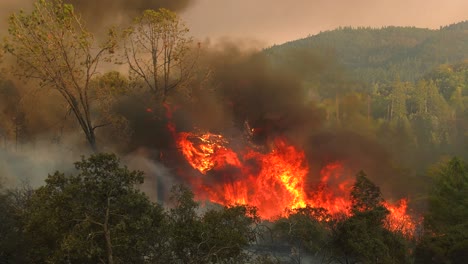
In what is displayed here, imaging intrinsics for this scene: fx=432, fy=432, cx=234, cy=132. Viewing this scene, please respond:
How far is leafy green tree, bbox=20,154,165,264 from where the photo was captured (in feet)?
45.5

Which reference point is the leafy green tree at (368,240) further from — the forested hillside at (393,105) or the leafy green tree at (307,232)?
the forested hillside at (393,105)

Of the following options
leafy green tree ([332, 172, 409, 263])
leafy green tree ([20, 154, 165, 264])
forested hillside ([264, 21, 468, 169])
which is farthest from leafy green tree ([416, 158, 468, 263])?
leafy green tree ([20, 154, 165, 264])

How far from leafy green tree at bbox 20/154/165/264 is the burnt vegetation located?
0.21ft

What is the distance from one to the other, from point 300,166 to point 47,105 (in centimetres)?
2090

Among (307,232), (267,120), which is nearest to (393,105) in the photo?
(267,120)

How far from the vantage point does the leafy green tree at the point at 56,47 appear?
25812 mm

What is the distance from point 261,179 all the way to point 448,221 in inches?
558

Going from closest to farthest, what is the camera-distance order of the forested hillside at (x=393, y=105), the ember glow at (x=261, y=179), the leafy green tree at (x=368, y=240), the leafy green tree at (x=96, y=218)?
the leafy green tree at (x=96, y=218) < the leafy green tree at (x=368, y=240) < the ember glow at (x=261, y=179) < the forested hillside at (x=393, y=105)

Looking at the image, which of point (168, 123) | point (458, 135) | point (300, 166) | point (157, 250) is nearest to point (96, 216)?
point (157, 250)

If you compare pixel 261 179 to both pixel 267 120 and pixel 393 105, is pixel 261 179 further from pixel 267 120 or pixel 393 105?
pixel 393 105

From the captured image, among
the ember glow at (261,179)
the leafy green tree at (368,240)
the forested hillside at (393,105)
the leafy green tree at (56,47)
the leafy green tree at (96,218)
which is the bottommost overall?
the leafy green tree at (368,240)

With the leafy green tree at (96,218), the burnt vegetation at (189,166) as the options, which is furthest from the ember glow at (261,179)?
the leafy green tree at (96,218)

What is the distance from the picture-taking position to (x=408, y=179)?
40.4 metres

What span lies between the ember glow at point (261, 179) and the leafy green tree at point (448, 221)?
2.30m
